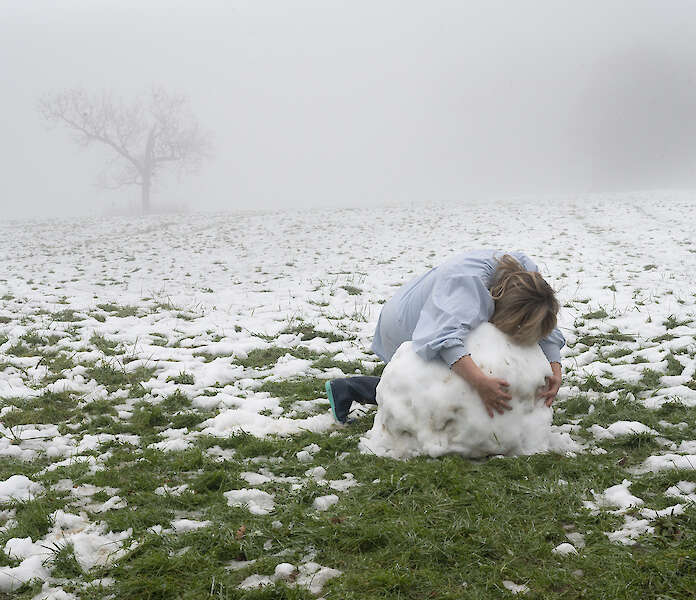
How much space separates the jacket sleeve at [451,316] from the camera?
3609 millimetres

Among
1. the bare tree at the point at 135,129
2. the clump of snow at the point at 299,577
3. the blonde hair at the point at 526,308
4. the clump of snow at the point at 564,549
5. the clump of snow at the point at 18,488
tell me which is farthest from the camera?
the bare tree at the point at 135,129

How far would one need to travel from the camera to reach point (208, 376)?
5570mm

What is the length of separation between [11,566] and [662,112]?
316ft

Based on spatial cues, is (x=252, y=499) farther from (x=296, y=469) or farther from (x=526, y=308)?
(x=526, y=308)

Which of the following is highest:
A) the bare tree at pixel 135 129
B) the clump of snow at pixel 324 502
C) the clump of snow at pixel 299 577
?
the bare tree at pixel 135 129

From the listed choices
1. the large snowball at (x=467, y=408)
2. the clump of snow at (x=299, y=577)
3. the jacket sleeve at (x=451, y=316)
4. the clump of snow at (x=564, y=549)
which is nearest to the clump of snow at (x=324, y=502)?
the clump of snow at (x=299, y=577)

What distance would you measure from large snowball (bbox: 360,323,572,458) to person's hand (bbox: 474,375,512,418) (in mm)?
48

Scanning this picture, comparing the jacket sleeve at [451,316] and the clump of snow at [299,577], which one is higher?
the jacket sleeve at [451,316]

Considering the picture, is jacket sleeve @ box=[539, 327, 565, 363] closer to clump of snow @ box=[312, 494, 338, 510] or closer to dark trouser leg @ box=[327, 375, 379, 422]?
dark trouser leg @ box=[327, 375, 379, 422]

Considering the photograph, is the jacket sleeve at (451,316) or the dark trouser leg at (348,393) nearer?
the jacket sleeve at (451,316)

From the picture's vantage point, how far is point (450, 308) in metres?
3.78

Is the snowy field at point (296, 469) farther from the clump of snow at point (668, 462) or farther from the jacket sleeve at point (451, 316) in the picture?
the jacket sleeve at point (451, 316)

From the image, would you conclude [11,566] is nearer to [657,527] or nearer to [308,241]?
[657,527]

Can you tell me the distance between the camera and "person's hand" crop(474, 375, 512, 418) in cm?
352
